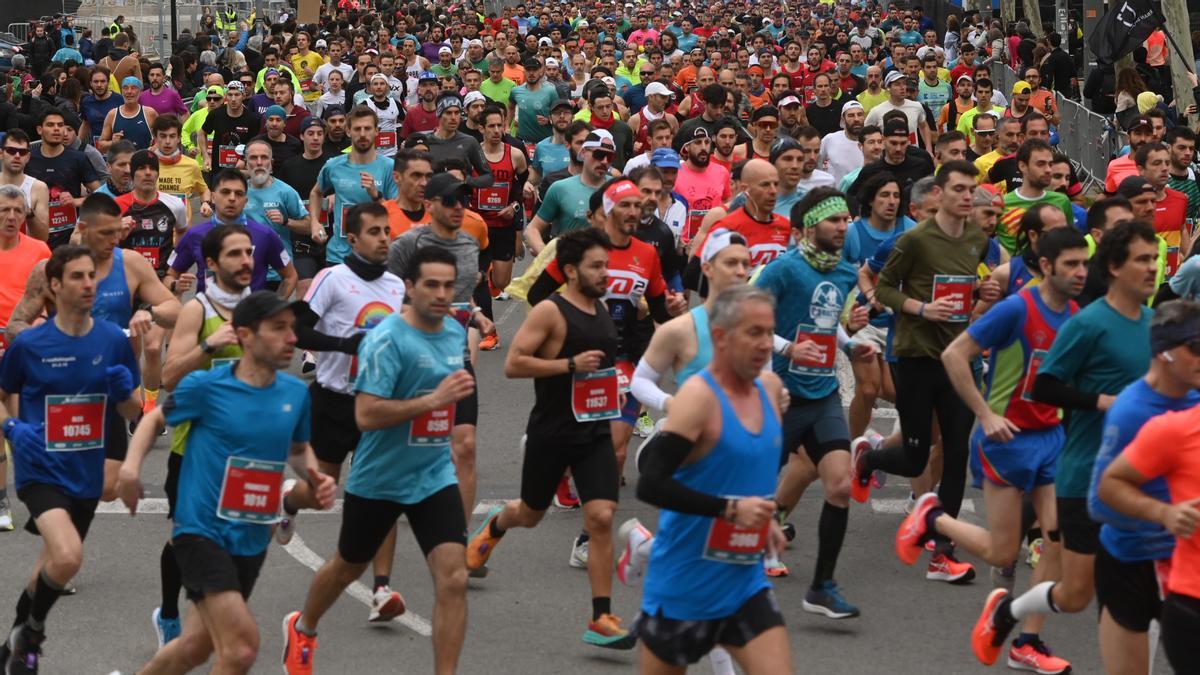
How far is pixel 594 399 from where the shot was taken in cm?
889

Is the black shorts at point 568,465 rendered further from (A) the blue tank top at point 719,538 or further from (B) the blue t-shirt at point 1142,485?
(B) the blue t-shirt at point 1142,485

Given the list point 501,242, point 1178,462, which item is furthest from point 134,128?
point 1178,462

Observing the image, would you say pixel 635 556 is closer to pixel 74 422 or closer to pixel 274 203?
pixel 74 422

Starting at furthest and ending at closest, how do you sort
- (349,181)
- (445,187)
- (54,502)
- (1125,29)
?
(1125,29)
(349,181)
(445,187)
(54,502)

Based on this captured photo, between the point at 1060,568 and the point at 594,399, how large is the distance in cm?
218

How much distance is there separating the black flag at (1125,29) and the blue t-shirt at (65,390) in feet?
53.1

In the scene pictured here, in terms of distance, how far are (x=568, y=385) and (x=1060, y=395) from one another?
233cm

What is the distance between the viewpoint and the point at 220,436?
7.20m

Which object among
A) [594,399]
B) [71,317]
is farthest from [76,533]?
[594,399]

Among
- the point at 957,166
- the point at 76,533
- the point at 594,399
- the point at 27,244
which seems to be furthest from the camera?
the point at 27,244

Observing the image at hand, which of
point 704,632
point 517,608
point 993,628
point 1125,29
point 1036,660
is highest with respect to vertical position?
point 1125,29

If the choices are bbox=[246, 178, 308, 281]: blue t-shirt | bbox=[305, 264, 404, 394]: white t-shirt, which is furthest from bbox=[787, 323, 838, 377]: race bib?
bbox=[246, 178, 308, 281]: blue t-shirt

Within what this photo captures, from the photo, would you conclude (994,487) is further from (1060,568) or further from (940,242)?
(940,242)

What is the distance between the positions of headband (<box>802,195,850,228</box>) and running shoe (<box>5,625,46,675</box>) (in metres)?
3.88
